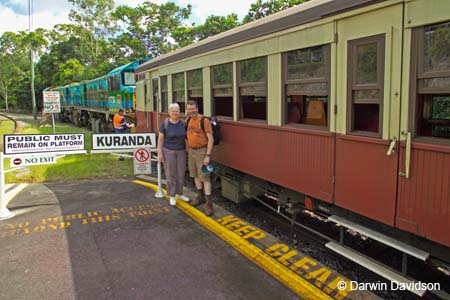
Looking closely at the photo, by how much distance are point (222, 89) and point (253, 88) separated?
3.03 ft

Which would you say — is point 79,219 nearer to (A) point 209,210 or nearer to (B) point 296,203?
(A) point 209,210

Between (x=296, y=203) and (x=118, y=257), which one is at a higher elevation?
(x=296, y=203)

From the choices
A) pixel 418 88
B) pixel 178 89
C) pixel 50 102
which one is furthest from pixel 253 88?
pixel 50 102

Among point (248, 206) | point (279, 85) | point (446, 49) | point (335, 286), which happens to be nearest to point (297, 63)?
point (279, 85)

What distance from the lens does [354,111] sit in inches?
142

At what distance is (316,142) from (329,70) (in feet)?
2.58

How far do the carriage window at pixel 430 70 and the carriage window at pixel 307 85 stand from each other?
1.00m

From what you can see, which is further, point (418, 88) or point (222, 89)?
point (222, 89)

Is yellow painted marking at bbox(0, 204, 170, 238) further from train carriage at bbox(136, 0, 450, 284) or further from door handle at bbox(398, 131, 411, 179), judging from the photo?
door handle at bbox(398, 131, 411, 179)

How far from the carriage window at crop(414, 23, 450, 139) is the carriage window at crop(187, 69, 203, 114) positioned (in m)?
4.20

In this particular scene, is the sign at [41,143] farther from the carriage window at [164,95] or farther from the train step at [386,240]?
the train step at [386,240]

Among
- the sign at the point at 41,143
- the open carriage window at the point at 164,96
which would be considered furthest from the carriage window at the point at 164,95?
the sign at the point at 41,143

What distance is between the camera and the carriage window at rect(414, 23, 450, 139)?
277 centimetres

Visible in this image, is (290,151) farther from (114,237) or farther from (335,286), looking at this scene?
(114,237)
